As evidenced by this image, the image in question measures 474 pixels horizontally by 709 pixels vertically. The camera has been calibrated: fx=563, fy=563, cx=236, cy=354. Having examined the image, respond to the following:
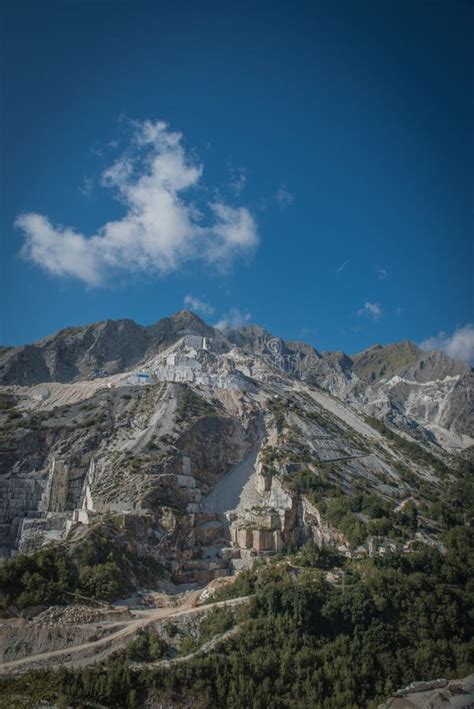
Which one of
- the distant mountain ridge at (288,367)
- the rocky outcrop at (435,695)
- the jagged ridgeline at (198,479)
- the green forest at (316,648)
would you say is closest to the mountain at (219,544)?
the green forest at (316,648)

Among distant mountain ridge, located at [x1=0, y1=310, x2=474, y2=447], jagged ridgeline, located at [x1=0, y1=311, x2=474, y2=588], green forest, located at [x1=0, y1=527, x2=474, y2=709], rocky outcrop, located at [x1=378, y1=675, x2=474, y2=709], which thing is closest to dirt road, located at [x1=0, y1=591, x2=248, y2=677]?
green forest, located at [x1=0, y1=527, x2=474, y2=709]

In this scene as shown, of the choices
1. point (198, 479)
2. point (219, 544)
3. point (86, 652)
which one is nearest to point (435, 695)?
point (86, 652)

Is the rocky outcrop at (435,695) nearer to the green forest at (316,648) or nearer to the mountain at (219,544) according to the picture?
the green forest at (316,648)

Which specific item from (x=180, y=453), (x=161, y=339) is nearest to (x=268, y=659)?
(x=180, y=453)

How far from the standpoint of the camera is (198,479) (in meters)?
50.5

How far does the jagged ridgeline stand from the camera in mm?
38438

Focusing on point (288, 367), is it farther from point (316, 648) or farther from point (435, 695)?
point (435, 695)

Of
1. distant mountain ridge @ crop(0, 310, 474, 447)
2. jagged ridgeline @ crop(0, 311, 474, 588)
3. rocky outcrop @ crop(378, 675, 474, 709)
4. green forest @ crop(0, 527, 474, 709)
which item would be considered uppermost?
distant mountain ridge @ crop(0, 310, 474, 447)

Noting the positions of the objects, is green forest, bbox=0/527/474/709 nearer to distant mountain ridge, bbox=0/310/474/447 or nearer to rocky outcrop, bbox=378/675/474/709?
rocky outcrop, bbox=378/675/474/709

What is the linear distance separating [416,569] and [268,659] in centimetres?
1354

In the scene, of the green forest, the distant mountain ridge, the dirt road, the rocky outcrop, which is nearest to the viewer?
the green forest

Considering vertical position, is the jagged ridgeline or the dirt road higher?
the jagged ridgeline

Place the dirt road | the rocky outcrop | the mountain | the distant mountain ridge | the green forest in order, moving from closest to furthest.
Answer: the green forest < the dirt road < the rocky outcrop < the mountain < the distant mountain ridge

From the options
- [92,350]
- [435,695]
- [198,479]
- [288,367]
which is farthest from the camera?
[288,367]
